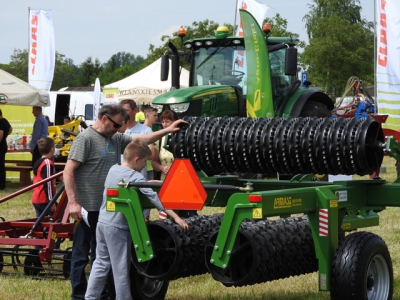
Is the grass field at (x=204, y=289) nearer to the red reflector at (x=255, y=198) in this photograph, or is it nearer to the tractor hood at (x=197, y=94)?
the red reflector at (x=255, y=198)

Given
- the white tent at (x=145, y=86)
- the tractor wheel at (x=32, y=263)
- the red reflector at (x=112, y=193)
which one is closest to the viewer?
the red reflector at (x=112, y=193)

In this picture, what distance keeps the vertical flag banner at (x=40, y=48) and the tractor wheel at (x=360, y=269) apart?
2049 cm

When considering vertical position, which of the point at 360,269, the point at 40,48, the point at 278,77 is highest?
Result: the point at 40,48

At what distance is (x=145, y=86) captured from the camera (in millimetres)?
28141

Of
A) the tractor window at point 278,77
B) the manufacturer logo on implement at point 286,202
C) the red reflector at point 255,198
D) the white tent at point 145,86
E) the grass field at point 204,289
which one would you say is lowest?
the grass field at point 204,289

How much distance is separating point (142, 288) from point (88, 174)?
3.17 feet

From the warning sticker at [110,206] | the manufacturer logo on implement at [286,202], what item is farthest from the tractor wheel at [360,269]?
the warning sticker at [110,206]

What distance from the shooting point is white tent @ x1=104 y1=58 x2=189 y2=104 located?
27697 millimetres

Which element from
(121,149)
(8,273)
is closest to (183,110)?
(8,273)

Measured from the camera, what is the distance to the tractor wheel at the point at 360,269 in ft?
18.7

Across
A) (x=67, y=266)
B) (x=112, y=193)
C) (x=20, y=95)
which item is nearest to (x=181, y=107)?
(x=20, y=95)

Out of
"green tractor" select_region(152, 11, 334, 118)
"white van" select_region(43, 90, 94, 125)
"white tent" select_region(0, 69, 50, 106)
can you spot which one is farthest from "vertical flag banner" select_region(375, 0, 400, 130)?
"white van" select_region(43, 90, 94, 125)

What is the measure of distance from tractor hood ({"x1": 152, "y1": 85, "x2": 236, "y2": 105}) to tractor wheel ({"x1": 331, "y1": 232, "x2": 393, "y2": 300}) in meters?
8.06

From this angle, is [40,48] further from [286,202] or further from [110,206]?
[286,202]
